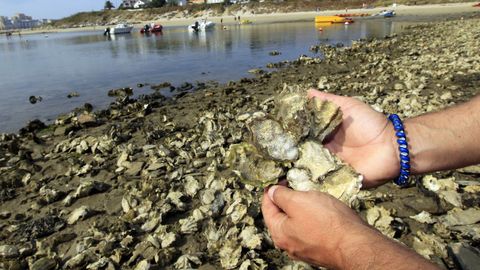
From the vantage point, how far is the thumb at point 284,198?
2.90 m

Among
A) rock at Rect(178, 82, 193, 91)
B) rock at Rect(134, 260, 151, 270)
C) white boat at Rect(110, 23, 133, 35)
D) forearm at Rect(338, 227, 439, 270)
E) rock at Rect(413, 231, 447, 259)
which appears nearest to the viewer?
forearm at Rect(338, 227, 439, 270)

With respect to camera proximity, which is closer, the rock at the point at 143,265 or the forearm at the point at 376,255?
the forearm at the point at 376,255

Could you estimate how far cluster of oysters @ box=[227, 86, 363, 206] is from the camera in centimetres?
332

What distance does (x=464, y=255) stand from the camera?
4.12 m

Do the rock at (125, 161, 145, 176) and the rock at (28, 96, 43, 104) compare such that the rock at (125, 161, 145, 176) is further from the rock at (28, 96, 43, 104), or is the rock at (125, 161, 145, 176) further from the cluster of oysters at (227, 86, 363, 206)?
the rock at (28, 96, 43, 104)

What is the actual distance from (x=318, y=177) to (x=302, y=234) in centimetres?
76

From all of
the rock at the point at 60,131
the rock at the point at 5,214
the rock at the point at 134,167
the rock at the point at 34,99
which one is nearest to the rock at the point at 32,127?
the rock at the point at 60,131

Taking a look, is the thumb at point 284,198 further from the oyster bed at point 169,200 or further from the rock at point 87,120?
the rock at point 87,120

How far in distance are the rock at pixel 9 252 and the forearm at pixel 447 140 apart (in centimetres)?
588

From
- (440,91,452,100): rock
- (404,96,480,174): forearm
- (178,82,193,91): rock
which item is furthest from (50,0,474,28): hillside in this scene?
(404,96,480,174): forearm

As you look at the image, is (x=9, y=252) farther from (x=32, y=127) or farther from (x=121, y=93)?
(x=121, y=93)

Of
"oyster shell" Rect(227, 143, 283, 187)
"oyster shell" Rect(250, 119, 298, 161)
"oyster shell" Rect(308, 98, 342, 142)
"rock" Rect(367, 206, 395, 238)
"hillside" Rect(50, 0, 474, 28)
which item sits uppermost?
"hillside" Rect(50, 0, 474, 28)

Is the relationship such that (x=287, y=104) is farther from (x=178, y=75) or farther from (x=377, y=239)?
(x=178, y=75)

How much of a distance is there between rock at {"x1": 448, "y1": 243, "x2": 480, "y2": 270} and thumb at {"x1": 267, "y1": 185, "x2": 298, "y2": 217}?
253cm
